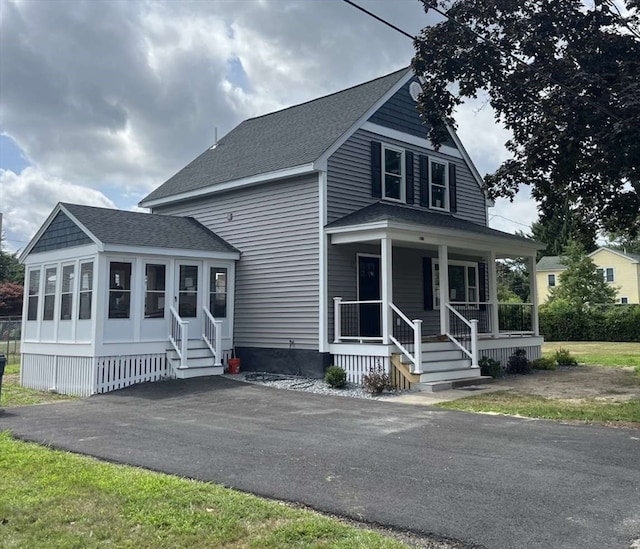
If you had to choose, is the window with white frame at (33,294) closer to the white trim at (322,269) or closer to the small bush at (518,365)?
the white trim at (322,269)

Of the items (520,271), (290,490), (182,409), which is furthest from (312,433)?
(520,271)

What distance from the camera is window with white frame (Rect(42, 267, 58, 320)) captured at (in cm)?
1439

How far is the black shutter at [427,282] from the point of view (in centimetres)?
1680

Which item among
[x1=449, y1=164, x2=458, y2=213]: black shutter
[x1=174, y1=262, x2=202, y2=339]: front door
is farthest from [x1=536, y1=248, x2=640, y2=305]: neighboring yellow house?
[x1=174, y1=262, x2=202, y2=339]: front door

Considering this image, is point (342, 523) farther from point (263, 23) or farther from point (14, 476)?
point (263, 23)

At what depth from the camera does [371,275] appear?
49.5 feet

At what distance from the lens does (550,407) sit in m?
9.54

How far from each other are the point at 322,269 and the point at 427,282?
4413 millimetres

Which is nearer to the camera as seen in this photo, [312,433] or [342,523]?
[342,523]

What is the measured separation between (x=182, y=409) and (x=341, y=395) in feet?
10.5

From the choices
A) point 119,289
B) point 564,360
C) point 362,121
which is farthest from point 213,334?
point 564,360

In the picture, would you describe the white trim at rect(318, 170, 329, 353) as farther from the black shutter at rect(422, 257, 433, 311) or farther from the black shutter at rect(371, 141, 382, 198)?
the black shutter at rect(422, 257, 433, 311)

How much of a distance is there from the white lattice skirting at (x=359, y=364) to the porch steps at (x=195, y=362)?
3.11m

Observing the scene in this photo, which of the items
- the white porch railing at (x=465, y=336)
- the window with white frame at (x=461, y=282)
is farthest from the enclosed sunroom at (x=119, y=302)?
the window with white frame at (x=461, y=282)
